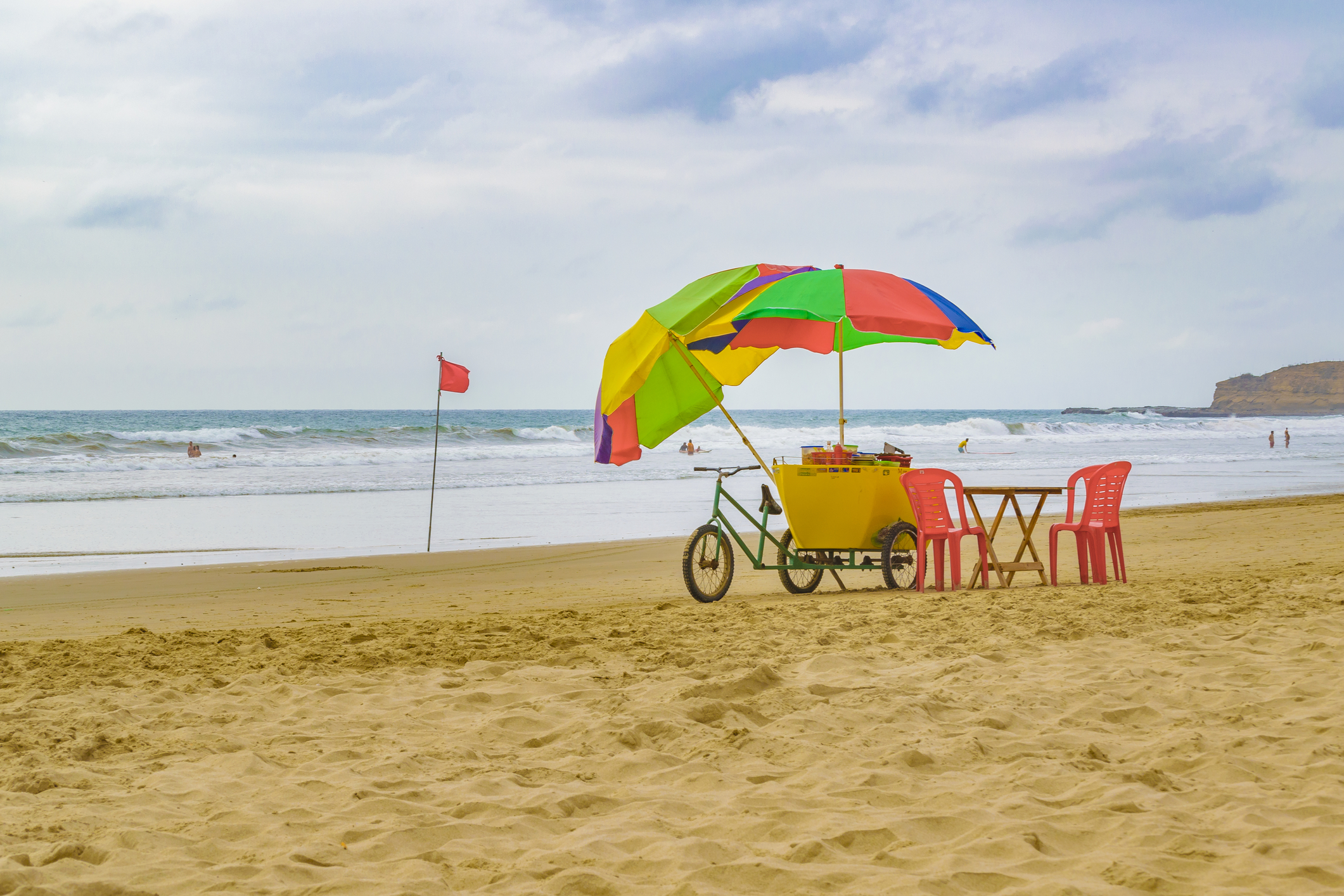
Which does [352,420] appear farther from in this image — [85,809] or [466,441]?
[85,809]

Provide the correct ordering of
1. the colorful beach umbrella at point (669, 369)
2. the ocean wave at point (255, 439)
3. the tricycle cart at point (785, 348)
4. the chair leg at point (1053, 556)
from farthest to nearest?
the ocean wave at point (255, 439) < the chair leg at point (1053, 556) < the colorful beach umbrella at point (669, 369) < the tricycle cart at point (785, 348)

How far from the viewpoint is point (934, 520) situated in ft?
25.1

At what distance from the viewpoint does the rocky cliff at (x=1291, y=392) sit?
9269 cm

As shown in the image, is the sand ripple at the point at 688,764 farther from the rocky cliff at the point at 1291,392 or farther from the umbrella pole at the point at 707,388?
the rocky cliff at the point at 1291,392

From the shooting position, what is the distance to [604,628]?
20.2ft

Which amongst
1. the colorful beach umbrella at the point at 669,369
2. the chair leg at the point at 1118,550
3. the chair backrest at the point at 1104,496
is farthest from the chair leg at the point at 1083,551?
the colorful beach umbrella at the point at 669,369

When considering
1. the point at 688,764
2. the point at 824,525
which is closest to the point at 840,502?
the point at 824,525

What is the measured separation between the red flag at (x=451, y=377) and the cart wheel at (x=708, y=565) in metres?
4.52

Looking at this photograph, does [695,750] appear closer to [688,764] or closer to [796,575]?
[688,764]

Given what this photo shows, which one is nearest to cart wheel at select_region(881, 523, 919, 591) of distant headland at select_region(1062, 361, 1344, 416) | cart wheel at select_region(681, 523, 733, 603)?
cart wheel at select_region(681, 523, 733, 603)

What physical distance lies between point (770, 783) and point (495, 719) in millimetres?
1351

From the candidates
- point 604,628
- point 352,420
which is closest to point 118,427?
point 352,420

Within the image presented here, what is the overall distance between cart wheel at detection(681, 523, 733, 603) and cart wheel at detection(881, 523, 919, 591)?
4.19ft

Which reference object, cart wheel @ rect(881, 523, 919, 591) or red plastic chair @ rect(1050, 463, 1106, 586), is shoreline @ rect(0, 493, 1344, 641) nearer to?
cart wheel @ rect(881, 523, 919, 591)
